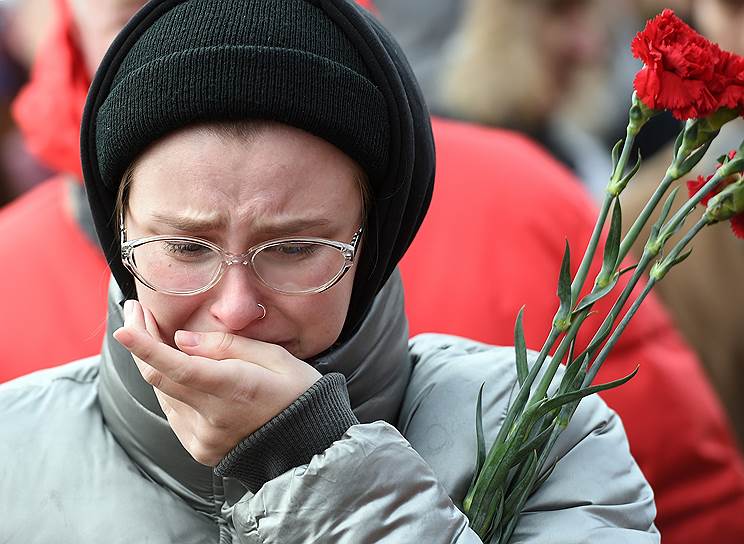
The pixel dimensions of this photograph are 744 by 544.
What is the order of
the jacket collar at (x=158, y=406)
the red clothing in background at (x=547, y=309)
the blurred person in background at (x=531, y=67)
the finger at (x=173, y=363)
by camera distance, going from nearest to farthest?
the finger at (x=173, y=363) < the jacket collar at (x=158, y=406) < the red clothing in background at (x=547, y=309) < the blurred person in background at (x=531, y=67)

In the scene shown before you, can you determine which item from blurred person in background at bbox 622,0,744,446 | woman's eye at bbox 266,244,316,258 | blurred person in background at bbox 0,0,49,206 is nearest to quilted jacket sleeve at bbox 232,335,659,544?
woman's eye at bbox 266,244,316,258

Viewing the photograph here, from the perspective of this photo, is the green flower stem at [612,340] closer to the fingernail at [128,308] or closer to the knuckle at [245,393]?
the knuckle at [245,393]

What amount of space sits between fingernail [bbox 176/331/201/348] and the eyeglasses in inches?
2.3

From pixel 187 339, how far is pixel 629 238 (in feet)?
1.71

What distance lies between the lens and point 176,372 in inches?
53.5

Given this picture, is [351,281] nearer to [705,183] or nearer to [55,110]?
[705,183]

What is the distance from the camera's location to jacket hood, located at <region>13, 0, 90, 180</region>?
2754 mm

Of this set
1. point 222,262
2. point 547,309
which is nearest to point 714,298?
point 547,309

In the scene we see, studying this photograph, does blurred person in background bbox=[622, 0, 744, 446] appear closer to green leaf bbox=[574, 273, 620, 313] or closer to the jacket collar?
the jacket collar

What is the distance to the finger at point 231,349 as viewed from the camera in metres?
1.42

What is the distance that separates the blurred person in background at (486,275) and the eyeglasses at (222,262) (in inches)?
45.4

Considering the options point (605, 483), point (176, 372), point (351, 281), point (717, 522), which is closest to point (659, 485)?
point (717, 522)

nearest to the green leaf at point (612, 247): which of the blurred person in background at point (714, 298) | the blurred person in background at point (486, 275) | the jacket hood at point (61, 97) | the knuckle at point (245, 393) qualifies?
the knuckle at point (245, 393)

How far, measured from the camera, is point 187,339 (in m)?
1.42
